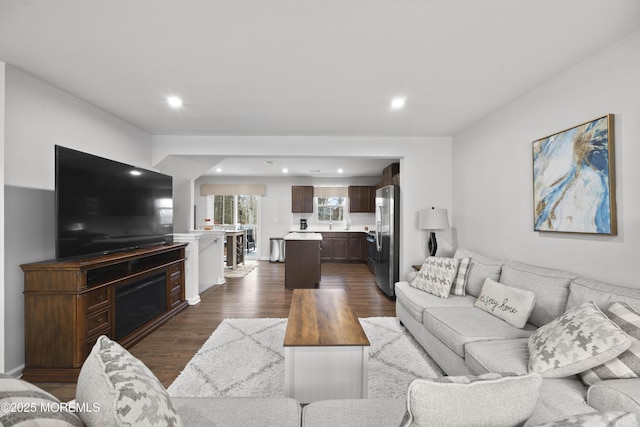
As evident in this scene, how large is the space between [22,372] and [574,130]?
4.87m

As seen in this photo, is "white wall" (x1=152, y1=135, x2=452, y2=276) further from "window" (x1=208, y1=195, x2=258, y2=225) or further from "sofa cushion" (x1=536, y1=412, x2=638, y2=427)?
"window" (x1=208, y1=195, x2=258, y2=225)

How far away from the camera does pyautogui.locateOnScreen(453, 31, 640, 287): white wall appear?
1826mm

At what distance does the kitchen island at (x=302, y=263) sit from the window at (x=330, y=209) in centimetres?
320

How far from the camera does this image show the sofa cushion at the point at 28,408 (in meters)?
0.58

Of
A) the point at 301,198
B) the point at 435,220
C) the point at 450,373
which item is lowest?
the point at 450,373

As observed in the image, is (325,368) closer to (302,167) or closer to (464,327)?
(464,327)

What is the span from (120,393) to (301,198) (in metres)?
7.23

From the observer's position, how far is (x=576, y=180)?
2129 millimetres

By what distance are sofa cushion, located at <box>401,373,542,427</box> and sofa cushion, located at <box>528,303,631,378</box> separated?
1.01m

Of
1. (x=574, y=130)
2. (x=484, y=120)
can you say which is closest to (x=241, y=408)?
(x=574, y=130)

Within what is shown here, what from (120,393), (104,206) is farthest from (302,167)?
(120,393)

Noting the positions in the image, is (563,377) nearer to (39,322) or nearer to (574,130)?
(574,130)

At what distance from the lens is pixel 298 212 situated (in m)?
8.03

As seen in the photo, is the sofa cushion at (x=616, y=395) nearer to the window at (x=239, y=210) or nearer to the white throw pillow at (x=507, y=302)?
the white throw pillow at (x=507, y=302)
